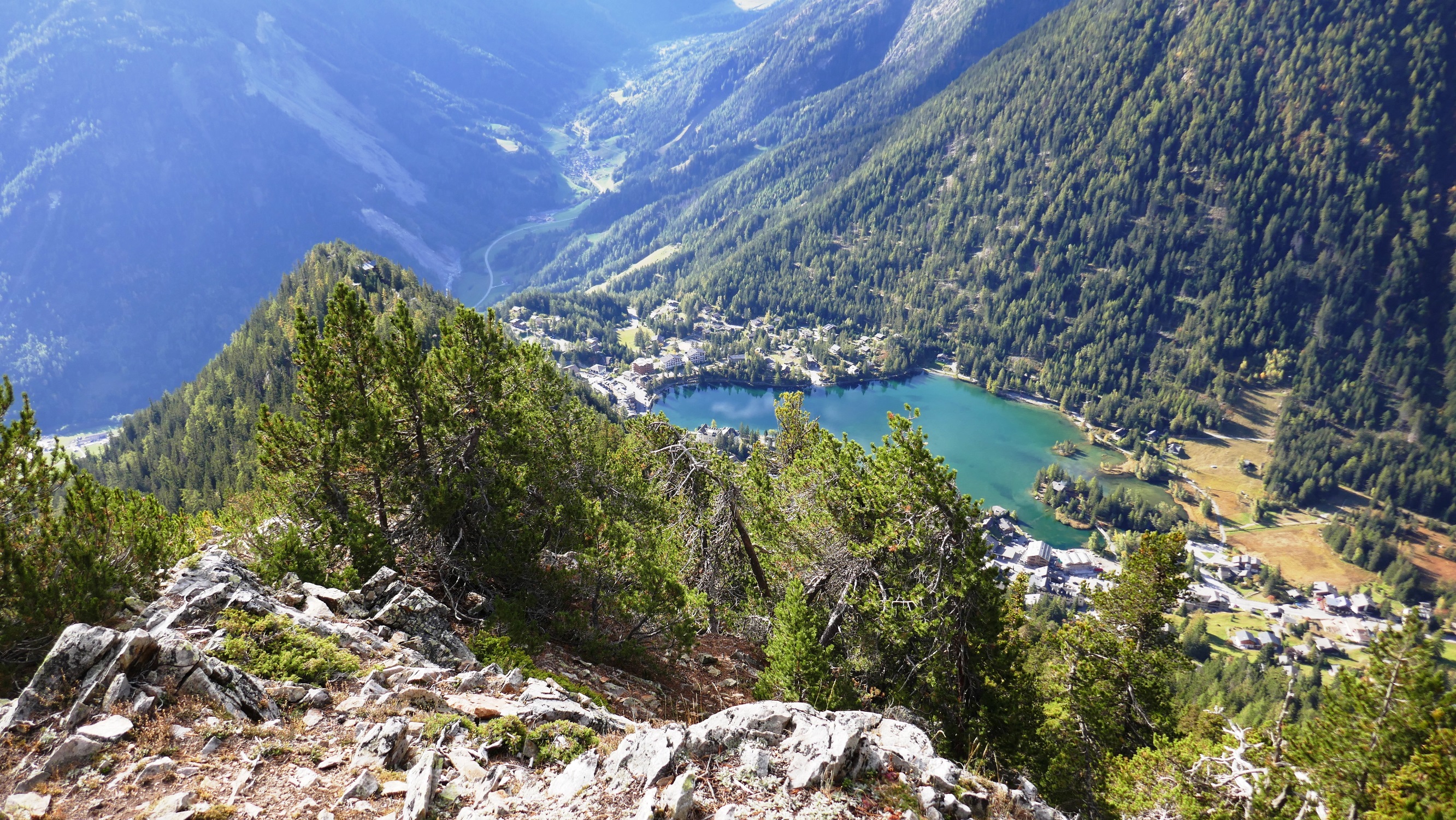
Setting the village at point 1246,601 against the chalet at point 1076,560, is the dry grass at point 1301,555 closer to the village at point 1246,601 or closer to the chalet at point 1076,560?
the village at point 1246,601

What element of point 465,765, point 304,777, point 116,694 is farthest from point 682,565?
point 116,694

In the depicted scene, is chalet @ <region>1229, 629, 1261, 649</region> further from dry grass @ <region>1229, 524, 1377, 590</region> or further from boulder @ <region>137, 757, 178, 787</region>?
boulder @ <region>137, 757, 178, 787</region>

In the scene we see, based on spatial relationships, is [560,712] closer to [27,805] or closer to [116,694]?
[116,694]

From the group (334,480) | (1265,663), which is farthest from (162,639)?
(1265,663)

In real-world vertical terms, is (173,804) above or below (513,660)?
below

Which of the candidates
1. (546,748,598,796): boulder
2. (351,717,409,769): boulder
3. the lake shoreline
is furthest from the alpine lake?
(546,748,598,796): boulder

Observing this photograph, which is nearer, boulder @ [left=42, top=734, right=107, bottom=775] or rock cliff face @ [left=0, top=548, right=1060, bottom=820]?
boulder @ [left=42, top=734, right=107, bottom=775]
